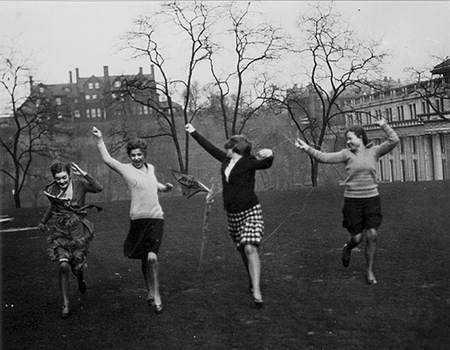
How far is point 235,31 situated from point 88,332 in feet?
48.8

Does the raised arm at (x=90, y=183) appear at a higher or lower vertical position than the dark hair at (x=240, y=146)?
lower

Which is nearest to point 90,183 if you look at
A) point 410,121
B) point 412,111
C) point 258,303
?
point 258,303

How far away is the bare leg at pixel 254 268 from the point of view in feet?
19.1

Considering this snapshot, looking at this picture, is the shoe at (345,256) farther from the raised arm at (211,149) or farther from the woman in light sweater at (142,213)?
the woman in light sweater at (142,213)

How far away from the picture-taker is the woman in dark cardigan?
19.6 feet

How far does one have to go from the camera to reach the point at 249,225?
6.05 m

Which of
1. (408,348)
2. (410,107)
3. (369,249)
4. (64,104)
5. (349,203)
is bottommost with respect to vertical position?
(408,348)

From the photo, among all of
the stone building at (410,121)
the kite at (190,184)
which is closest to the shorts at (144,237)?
the kite at (190,184)

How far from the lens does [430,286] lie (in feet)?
20.9

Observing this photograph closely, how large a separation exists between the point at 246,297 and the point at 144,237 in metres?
1.24

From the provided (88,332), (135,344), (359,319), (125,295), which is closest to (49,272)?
(125,295)

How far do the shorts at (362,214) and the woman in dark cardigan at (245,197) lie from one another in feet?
4.21

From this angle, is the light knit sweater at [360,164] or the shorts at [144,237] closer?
the shorts at [144,237]

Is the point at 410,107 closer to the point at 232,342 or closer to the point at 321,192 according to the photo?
the point at 321,192
